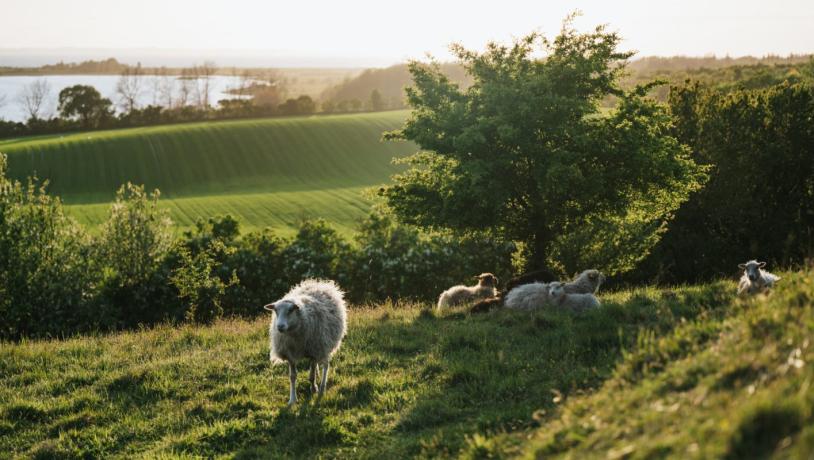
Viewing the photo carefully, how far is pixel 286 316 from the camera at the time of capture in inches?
460

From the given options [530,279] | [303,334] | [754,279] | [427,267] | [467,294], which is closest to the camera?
[303,334]

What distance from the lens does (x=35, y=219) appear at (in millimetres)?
33906

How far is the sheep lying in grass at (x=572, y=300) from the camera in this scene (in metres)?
14.9

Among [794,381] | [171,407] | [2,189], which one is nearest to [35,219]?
[2,189]

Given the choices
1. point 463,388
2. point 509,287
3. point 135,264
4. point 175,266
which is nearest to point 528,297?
point 509,287

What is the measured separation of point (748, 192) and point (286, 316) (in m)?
32.4

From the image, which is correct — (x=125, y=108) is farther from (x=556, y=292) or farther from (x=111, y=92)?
(x=556, y=292)

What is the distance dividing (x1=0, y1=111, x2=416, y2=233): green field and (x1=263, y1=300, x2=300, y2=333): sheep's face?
66.7 m

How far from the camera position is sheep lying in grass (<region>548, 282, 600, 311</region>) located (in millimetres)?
14875

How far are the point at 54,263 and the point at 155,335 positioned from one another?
19.0m

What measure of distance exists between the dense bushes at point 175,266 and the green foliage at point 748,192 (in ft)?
35.0

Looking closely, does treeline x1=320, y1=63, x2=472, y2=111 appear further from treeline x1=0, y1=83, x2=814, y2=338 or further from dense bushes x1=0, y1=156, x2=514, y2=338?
treeline x1=0, y1=83, x2=814, y2=338

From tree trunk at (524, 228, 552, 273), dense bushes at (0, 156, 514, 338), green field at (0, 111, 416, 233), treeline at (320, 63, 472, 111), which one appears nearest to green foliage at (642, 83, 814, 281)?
dense bushes at (0, 156, 514, 338)

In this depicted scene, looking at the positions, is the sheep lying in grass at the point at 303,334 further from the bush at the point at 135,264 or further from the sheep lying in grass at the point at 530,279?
the bush at the point at 135,264
